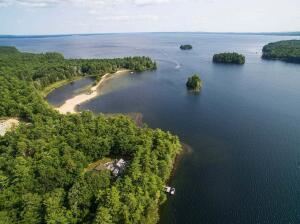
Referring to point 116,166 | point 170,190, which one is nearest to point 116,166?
point 116,166

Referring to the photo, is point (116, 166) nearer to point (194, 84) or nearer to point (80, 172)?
point (80, 172)

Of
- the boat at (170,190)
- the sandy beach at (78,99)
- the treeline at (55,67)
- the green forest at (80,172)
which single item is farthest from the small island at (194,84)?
the boat at (170,190)

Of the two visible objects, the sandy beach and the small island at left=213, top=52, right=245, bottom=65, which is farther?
the small island at left=213, top=52, right=245, bottom=65

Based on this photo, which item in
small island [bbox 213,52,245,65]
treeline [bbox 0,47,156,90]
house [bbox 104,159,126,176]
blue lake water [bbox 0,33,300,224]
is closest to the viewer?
blue lake water [bbox 0,33,300,224]

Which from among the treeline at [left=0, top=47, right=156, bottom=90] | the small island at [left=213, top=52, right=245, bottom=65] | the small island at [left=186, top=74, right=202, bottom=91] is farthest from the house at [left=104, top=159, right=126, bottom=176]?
the small island at [left=213, top=52, right=245, bottom=65]

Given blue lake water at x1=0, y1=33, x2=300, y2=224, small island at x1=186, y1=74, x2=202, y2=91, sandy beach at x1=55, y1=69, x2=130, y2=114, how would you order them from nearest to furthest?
blue lake water at x1=0, y1=33, x2=300, y2=224, sandy beach at x1=55, y1=69, x2=130, y2=114, small island at x1=186, y1=74, x2=202, y2=91

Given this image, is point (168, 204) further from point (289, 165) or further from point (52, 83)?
point (52, 83)

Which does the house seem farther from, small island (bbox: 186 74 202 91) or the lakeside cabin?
small island (bbox: 186 74 202 91)
